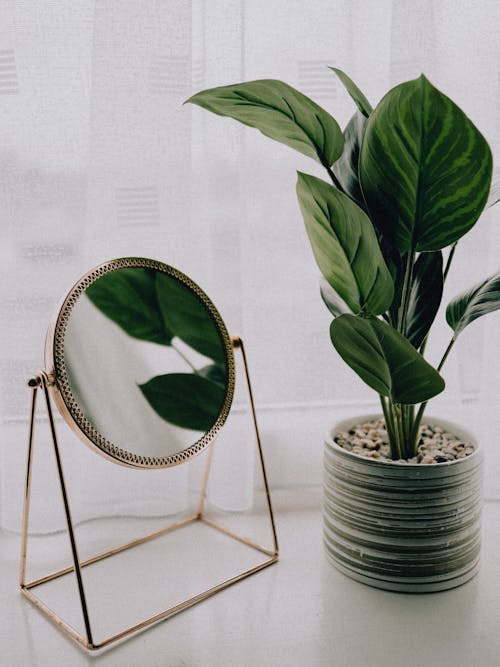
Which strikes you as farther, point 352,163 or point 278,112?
point 352,163

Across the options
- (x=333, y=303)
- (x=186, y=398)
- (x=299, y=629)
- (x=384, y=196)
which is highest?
(x=384, y=196)

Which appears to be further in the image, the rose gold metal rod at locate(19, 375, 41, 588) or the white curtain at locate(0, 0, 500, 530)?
the white curtain at locate(0, 0, 500, 530)

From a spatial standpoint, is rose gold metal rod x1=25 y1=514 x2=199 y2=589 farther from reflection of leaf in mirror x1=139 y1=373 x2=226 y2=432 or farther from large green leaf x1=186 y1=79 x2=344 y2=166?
large green leaf x1=186 y1=79 x2=344 y2=166

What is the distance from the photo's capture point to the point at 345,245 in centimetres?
70

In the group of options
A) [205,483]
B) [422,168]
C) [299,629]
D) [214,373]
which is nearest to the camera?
[422,168]

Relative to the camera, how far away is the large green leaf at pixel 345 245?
26.8 inches

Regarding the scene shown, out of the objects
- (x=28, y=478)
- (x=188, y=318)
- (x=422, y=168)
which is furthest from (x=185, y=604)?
(x=422, y=168)

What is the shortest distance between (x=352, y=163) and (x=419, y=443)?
1.26 ft

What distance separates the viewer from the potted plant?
2.15ft

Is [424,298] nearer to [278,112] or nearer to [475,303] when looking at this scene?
[475,303]

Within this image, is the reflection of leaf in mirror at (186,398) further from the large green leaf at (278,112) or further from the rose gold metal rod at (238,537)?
the large green leaf at (278,112)

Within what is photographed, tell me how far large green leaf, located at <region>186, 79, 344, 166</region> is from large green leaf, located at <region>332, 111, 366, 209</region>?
72 mm

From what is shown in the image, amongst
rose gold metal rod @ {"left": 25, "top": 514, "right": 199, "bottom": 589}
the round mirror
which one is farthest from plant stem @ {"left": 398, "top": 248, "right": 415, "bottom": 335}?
rose gold metal rod @ {"left": 25, "top": 514, "right": 199, "bottom": 589}

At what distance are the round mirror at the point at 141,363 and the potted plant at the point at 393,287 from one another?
0.55 ft
